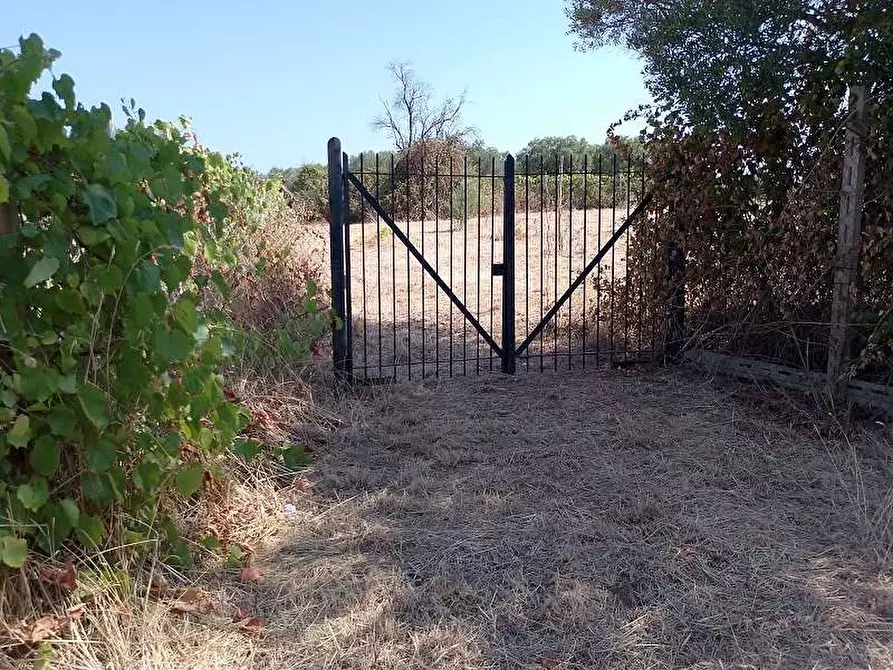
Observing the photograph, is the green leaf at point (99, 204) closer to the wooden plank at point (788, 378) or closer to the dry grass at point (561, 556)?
the dry grass at point (561, 556)

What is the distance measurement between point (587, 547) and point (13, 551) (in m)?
2.19

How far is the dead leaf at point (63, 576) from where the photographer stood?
2273mm

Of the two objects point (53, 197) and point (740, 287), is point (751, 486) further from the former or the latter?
point (53, 197)

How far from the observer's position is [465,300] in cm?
828

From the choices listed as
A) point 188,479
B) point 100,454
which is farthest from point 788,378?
point 100,454

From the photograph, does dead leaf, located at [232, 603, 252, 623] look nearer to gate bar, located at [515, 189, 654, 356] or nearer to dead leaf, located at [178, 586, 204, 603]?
dead leaf, located at [178, 586, 204, 603]

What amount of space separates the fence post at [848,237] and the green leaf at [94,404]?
4.33 metres

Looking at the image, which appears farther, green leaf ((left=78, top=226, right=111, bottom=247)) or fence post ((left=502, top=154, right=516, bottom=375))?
fence post ((left=502, top=154, right=516, bottom=375))

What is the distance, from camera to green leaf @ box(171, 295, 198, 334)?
2500 mm

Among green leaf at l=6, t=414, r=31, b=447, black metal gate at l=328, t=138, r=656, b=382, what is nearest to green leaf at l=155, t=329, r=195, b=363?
green leaf at l=6, t=414, r=31, b=447

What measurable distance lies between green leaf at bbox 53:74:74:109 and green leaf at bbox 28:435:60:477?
101 cm

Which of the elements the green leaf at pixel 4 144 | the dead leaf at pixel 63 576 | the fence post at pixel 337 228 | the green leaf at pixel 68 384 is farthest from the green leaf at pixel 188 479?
the fence post at pixel 337 228

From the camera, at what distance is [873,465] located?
4152 mm

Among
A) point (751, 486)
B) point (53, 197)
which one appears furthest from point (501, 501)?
point (53, 197)
